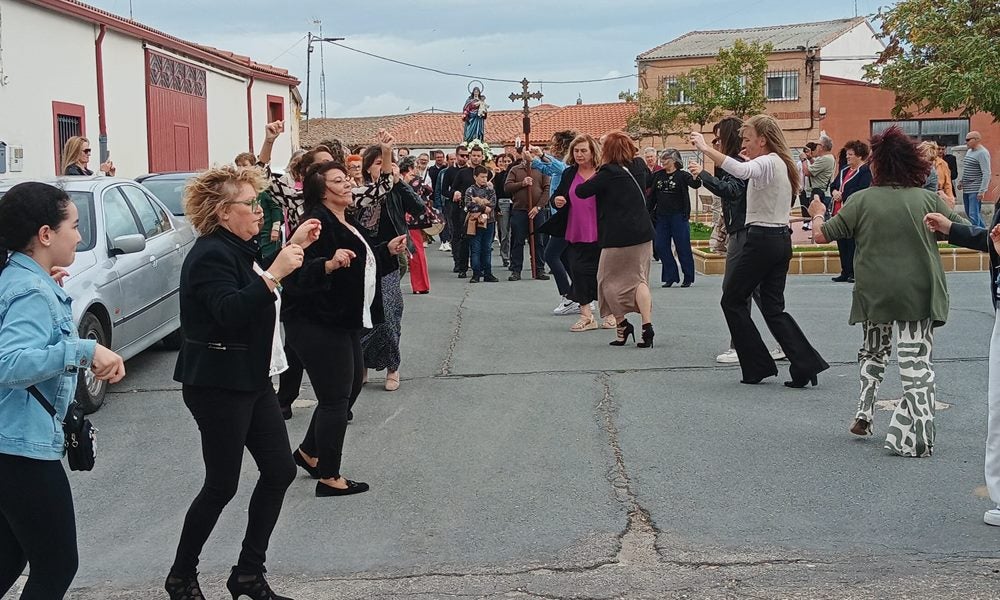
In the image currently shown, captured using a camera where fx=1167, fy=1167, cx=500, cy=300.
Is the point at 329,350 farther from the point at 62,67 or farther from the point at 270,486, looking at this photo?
the point at 62,67

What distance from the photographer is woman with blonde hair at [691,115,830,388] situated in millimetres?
8406

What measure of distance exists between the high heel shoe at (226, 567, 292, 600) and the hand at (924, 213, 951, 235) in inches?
153

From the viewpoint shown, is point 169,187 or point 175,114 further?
point 175,114

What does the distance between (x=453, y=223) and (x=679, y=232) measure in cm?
461

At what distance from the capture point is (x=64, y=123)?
1991 cm

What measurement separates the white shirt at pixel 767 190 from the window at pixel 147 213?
16.9 feet

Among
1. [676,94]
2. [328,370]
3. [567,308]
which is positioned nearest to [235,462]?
[328,370]

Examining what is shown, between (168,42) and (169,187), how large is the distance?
530 inches

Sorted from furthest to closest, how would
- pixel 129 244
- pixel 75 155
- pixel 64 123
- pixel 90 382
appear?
pixel 64 123 < pixel 75 155 < pixel 129 244 < pixel 90 382

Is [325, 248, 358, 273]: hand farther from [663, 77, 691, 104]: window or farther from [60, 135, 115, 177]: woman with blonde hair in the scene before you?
[663, 77, 691, 104]: window

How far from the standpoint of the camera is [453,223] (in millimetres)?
19062

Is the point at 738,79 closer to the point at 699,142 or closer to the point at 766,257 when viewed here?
the point at 766,257

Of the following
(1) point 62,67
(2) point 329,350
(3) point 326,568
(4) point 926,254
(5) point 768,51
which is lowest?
(3) point 326,568

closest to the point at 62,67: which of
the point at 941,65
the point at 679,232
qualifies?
the point at 679,232
